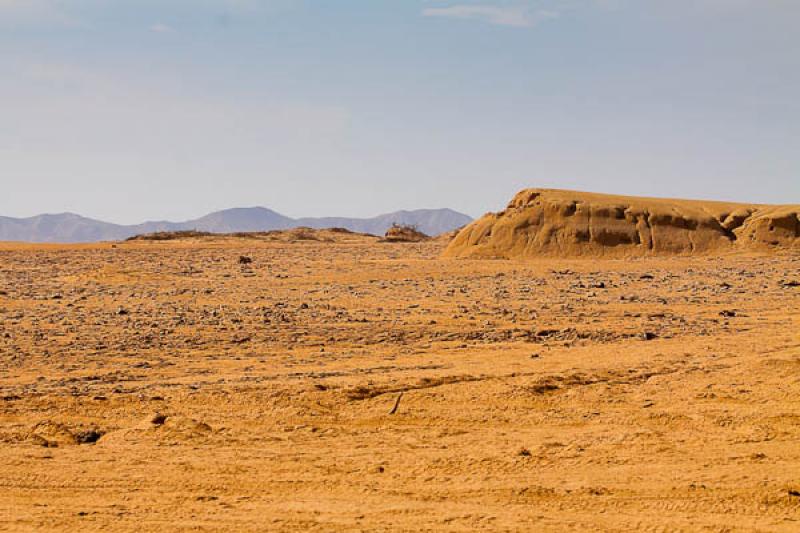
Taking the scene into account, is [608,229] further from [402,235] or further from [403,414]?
[402,235]

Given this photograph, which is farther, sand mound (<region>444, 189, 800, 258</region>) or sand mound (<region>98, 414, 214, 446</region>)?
→ sand mound (<region>444, 189, 800, 258</region>)

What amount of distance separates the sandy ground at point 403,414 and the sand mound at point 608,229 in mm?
10008

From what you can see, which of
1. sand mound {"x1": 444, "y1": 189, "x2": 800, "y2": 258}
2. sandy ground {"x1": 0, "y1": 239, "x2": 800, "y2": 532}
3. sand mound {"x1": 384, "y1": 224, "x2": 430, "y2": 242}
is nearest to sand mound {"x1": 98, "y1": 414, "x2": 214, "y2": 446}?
sandy ground {"x1": 0, "y1": 239, "x2": 800, "y2": 532}

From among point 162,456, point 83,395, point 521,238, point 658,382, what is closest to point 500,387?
point 658,382

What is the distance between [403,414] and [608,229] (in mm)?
21071

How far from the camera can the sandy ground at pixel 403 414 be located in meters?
6.25

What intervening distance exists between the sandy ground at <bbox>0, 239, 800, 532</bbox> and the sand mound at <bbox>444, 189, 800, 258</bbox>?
1001 cm

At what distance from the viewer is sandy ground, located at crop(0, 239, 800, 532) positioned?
20.5 ft

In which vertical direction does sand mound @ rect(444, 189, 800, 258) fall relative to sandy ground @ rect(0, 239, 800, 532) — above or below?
above

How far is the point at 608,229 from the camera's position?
2875cm

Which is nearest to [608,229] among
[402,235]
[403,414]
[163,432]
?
[403,414]

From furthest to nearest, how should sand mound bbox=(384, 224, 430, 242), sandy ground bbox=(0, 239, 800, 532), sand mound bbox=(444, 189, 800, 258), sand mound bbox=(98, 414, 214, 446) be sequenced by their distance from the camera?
sand mound bbox=(384, 224, 430, 242) < sand mound bbox=(444, 189, 800, 258) < sand mound bbox=(98, 414, 214, 446) < sandy ground bbox=(0, 239, 800, 532)

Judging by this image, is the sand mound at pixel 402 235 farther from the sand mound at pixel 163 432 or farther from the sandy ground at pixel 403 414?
the sand mound at pixel 163 432

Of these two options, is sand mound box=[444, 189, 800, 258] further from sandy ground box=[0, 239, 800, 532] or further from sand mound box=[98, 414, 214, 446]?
sand mound box=[98, 414, 214, 446]
